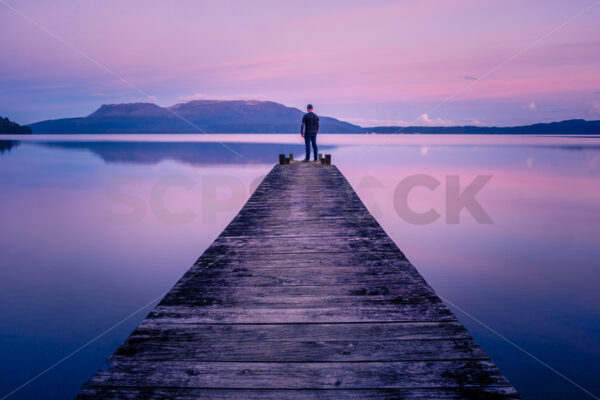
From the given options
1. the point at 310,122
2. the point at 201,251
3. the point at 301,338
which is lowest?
the point at 201,251

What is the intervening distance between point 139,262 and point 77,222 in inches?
235

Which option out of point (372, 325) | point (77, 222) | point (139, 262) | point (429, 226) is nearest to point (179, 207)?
point (77, 222)

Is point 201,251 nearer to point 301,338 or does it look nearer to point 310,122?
point 310,122

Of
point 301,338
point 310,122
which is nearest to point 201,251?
point 310,122

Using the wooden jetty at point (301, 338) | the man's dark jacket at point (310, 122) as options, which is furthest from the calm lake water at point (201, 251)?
the man's dark jacket at point (310, 122)

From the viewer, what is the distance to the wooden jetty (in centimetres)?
222

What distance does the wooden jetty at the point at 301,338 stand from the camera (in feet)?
7.29

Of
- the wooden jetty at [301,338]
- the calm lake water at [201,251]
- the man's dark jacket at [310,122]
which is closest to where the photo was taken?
the wooden jetty at [301,338]

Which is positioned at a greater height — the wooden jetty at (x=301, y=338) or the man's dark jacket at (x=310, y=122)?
the man's dark jacket at (x=310, y=122)

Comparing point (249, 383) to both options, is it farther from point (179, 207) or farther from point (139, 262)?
point (179, 207)

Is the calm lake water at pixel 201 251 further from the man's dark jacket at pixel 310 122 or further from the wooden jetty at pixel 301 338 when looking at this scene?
the man's dark jacket at pixel 310 122

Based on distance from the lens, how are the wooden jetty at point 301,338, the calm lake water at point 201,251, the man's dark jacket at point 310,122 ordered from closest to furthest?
the wooden jetty at point 301,338, the calm lake water at point 201,251, the man's dark jacket at point 310,122

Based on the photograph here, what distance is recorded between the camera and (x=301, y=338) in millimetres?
2738

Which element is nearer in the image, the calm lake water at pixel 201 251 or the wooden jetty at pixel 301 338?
the wooden jetty at pixel 301 338
